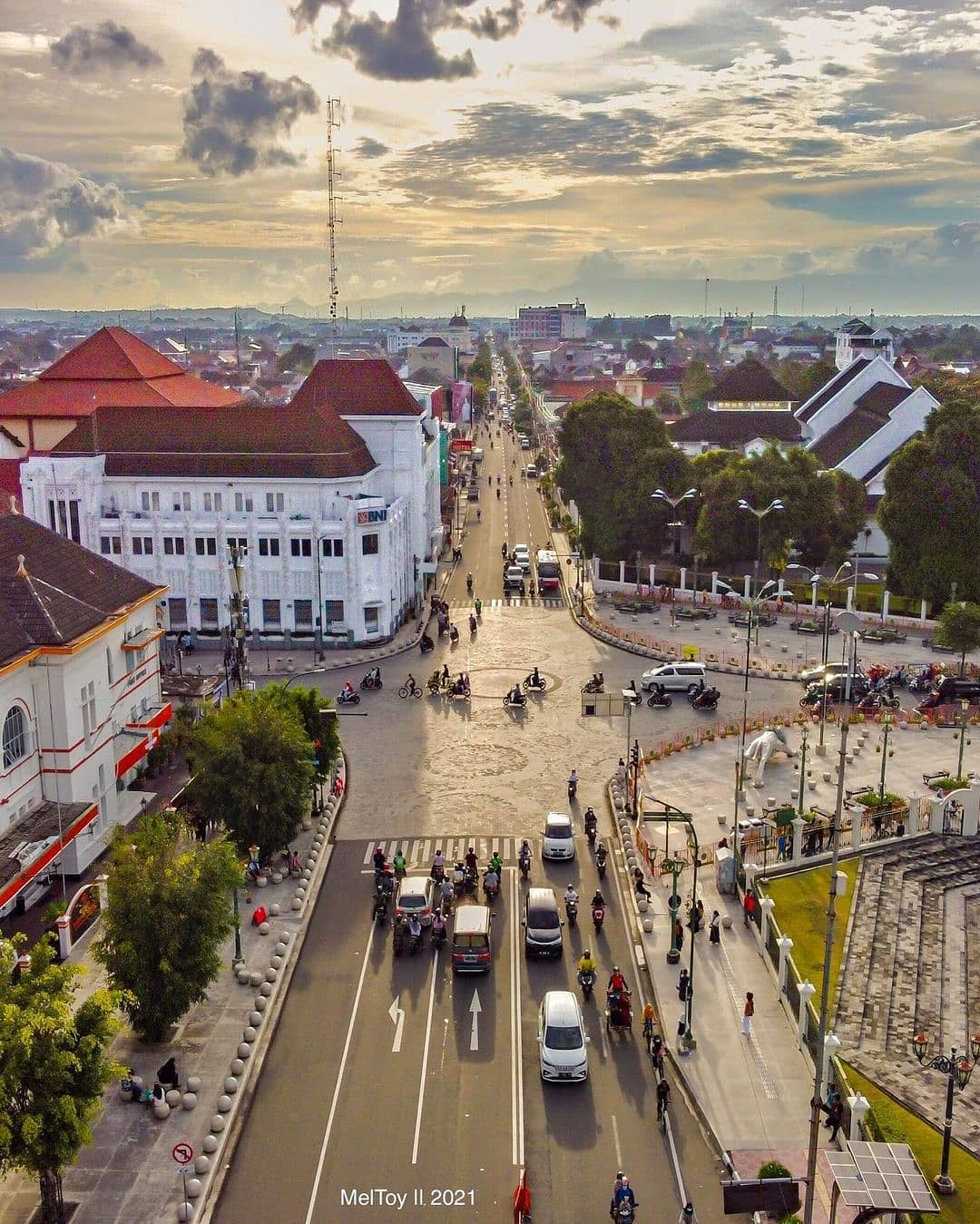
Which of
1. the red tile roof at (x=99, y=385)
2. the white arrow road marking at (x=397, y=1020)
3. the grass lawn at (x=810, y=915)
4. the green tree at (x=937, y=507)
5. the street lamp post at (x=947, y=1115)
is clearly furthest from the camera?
the red tile roof at (x=99, y=385)

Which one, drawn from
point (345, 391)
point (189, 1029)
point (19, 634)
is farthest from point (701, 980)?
point (345, 391)

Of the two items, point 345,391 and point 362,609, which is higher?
point 345,391

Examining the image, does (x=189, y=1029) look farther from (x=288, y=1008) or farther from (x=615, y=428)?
(x=615, y=428)

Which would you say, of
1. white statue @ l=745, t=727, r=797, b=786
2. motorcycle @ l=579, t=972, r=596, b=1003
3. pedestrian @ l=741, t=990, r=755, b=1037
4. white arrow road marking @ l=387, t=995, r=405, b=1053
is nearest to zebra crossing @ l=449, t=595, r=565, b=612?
white statue @ l=745, t=727, r=797, b=786

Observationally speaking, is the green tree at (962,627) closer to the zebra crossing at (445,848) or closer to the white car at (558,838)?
the white car at (558,838)

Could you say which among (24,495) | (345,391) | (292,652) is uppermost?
(345,391)

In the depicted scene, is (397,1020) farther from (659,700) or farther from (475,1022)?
(659,700)

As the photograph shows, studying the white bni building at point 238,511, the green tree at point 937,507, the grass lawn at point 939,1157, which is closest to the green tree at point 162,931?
the grass lawn at point 939,1157

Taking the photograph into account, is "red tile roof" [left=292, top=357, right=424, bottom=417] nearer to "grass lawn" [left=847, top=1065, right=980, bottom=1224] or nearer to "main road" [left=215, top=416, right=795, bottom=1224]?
"main road" [left=215, top=416, right=795, bottom=1224]
